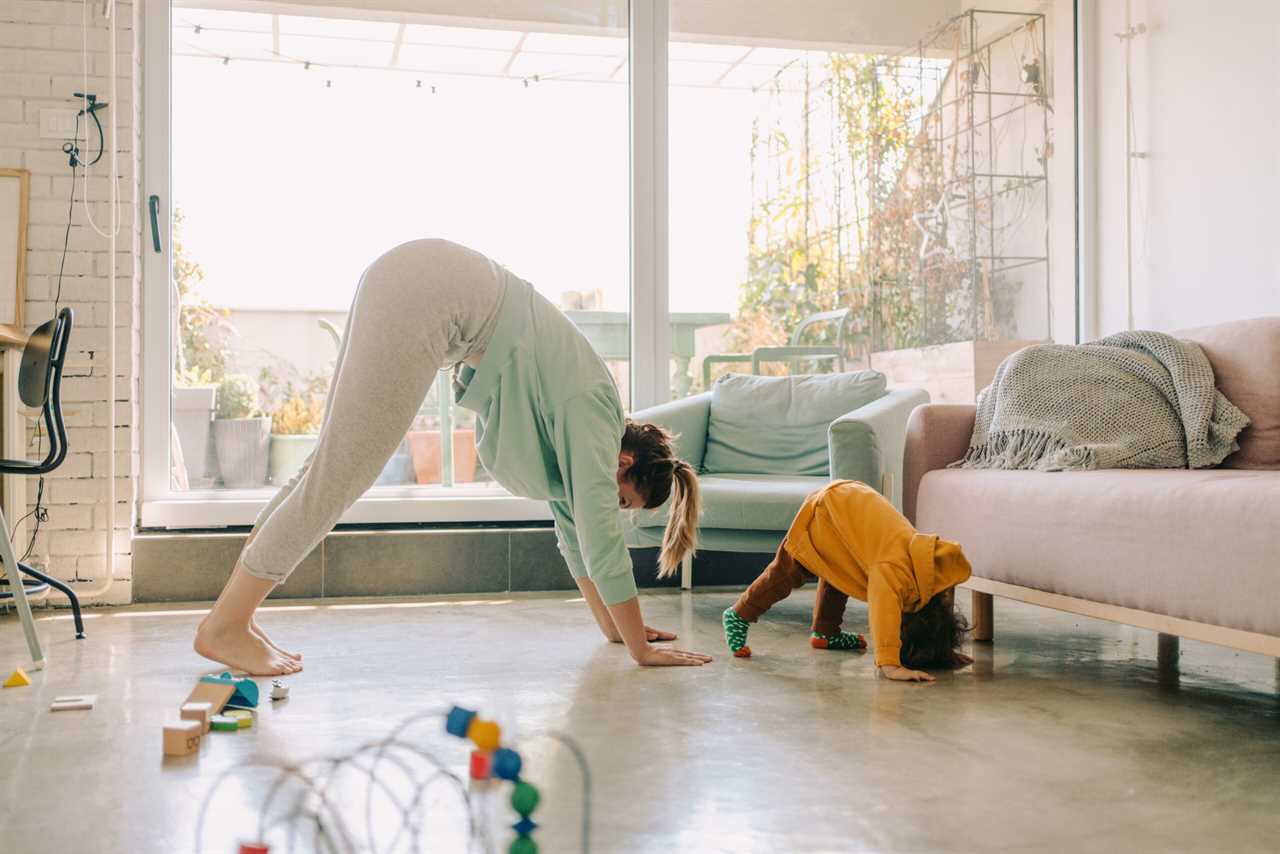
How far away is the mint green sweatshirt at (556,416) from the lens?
2.34 metres

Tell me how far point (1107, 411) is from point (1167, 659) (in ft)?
2.03

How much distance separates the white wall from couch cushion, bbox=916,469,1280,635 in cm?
163

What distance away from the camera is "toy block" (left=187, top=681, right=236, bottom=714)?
206 cm

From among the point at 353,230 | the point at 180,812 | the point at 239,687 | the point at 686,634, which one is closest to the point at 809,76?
the point at 353,230

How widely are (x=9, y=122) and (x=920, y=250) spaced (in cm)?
330

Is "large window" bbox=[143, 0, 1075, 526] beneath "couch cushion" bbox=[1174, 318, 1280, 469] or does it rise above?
above

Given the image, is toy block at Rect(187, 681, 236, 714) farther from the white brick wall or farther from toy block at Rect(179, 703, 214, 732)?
the white brick wall

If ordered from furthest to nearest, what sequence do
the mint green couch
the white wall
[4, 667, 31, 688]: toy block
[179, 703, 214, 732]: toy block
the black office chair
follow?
the white wall < the mint green couch < the black office chair < [4, 667, 31, 688]: toy block < [179, 703, 214, 732]: toy block

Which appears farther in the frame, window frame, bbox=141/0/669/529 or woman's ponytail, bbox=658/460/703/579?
window frame, bbox=141/0/669/529

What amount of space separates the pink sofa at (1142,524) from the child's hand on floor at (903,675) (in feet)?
1.11

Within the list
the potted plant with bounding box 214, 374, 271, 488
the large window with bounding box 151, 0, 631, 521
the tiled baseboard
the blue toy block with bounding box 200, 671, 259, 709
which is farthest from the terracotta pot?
the blue toy block with bounding box 200, 671, 259, 709

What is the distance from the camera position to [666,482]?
2590 mm

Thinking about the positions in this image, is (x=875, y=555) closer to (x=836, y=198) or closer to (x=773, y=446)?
(x=773, y=446)

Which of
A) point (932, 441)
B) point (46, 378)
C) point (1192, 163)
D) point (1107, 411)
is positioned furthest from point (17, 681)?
point (1192, 163)
